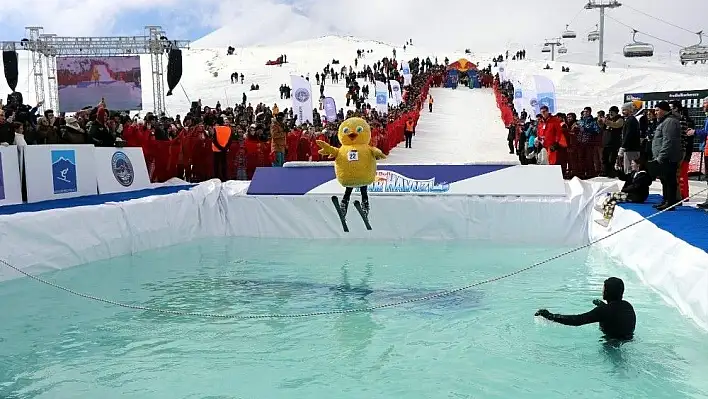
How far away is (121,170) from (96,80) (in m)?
20.4

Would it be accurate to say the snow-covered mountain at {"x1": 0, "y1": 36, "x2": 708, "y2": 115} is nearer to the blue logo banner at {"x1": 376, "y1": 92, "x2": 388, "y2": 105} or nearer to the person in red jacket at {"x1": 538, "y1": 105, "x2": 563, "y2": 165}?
the blue logo banner at {"x1": 376, "y1": 92, "x2": 388, "y2": 105}

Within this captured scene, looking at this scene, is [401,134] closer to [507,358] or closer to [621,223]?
[621,223]

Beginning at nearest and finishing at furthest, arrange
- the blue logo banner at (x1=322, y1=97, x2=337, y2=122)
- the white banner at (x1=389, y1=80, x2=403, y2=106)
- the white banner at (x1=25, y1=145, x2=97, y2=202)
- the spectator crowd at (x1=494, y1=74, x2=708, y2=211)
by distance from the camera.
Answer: the spectator crowd at (x1=494, y1=74, x2=708, y2=211), the white banner at (x1=25, y1=145, x2=97, y2=202), the blue logo banner at (x1=322, y1=97, x2=337, y2=122), the white banner at (x1=389, y1=80, x2=403, y2=106)

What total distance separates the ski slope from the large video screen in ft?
43.4

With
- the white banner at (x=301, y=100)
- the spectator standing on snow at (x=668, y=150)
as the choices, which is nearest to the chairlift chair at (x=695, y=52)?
the white banner at (x=301, y=100)

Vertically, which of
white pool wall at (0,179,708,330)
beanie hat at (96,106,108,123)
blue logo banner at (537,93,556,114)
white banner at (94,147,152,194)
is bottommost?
white pool wall at (0,179,708,330)

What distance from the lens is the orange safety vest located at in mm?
14500

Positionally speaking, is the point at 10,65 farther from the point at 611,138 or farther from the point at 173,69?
the point at 611,138

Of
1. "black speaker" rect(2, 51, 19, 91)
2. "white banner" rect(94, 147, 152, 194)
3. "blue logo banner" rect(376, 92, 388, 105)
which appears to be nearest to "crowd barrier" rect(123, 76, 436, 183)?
"white banner" rect(94, 147, 152, 194)

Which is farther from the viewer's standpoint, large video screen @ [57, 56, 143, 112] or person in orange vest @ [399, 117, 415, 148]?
large video screen @ [57, 56, 143, 112]

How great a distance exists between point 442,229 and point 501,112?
85.5ft

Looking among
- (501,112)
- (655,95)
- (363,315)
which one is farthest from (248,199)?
(501,112)

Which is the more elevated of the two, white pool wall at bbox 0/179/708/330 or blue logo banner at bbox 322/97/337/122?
blue logo banner at bbox 322/97/337/122

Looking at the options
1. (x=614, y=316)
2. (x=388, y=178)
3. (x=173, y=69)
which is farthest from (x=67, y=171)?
(x=173, y=69)
